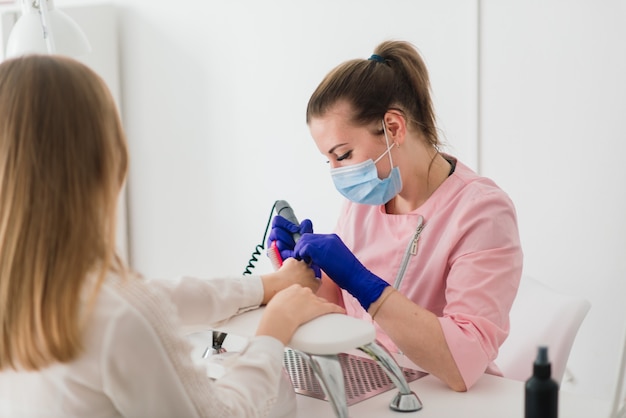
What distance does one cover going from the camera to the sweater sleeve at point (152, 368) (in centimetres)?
98

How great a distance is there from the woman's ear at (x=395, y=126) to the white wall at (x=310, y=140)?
0.87 m

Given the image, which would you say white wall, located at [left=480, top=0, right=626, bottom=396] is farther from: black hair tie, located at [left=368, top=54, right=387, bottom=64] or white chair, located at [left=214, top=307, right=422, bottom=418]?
white chair, located at [left=214, top=307, right=422, bottom=418]

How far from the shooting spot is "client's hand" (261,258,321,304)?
1.54 metres

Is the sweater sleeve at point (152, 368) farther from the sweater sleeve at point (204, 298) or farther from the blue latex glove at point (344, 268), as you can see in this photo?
the blue latex glove at point (344, 268)

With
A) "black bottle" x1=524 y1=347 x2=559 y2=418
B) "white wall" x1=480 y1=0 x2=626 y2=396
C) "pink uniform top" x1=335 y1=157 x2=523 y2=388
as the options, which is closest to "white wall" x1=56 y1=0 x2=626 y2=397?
"white wall" x1=480 y1=0 x2=626 y2=396

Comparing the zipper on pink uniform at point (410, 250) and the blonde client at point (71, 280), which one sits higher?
the blonde client at point (71, 280)

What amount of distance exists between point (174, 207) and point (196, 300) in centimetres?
243

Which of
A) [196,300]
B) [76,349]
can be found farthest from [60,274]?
[196,300]

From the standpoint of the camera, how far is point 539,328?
182 centimetres

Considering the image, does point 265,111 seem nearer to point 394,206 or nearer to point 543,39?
point 543,39

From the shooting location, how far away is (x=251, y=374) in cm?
115

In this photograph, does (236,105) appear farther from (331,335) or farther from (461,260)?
(331,335)

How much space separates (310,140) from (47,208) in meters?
2.25

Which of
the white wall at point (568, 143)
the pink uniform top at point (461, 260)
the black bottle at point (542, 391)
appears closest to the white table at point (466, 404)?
the pink uniform top at point (461, 260)
